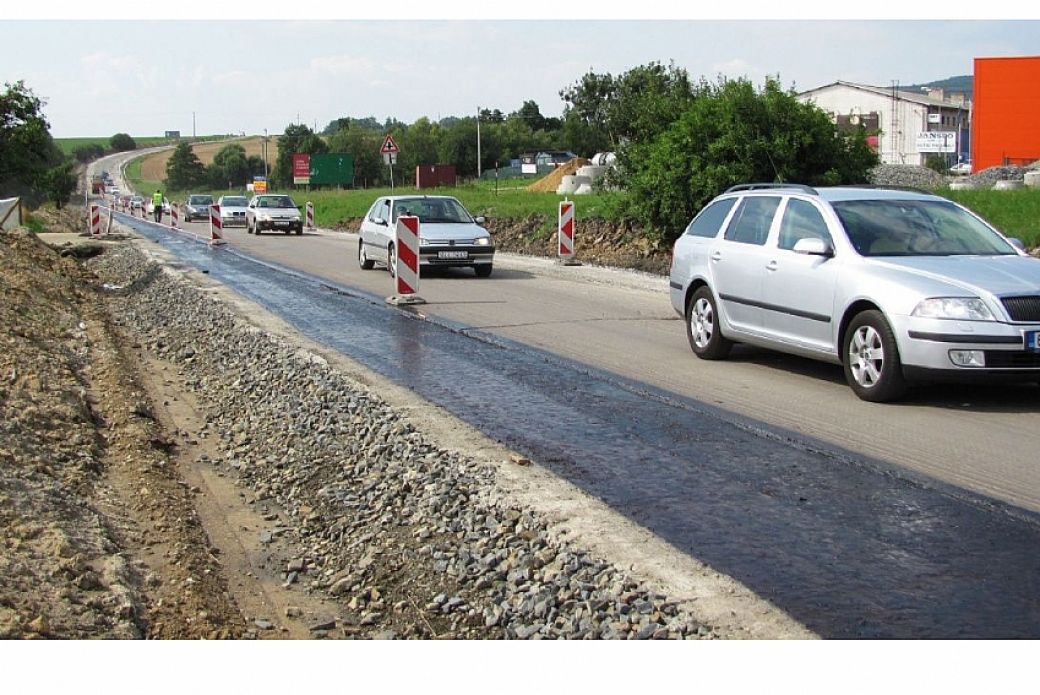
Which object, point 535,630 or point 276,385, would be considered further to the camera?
point 276,385

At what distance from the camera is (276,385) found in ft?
34.4

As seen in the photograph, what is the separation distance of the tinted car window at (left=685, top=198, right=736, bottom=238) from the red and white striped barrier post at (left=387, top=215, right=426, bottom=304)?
19.0ft

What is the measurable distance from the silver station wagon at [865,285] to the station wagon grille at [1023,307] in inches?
0.4

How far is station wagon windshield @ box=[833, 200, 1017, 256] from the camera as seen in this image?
9.45m

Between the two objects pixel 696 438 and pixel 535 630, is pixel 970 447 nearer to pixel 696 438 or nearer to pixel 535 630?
pixel 696 438

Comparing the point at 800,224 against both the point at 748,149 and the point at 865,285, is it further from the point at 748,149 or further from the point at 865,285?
the point at 748,149

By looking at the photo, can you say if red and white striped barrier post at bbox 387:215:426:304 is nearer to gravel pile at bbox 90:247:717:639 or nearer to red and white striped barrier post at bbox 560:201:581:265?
gravel pile at bbox 90:247:717:639

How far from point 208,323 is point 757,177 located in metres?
12.3

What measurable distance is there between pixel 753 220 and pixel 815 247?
4.61 feet

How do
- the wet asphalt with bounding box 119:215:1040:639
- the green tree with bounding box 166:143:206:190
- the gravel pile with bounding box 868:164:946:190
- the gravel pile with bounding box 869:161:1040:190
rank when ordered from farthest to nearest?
the green tree with bounding box 166:143:206:190, the gravel pile with bounding box 868:164:946:190, the gravel pile with bounding box 869:161:1040:190, the wet asphalt with bounding box 119:215:1040:639

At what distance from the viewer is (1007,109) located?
192 ft

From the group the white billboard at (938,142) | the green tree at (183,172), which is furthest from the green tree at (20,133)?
the green tree at (183,172)

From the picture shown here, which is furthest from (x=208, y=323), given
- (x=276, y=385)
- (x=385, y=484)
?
(x=385, y=484)

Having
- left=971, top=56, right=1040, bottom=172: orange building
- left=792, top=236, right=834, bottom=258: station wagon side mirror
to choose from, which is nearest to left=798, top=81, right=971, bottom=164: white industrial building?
left=971, top=56, right=1040, bottom=172: orange building
